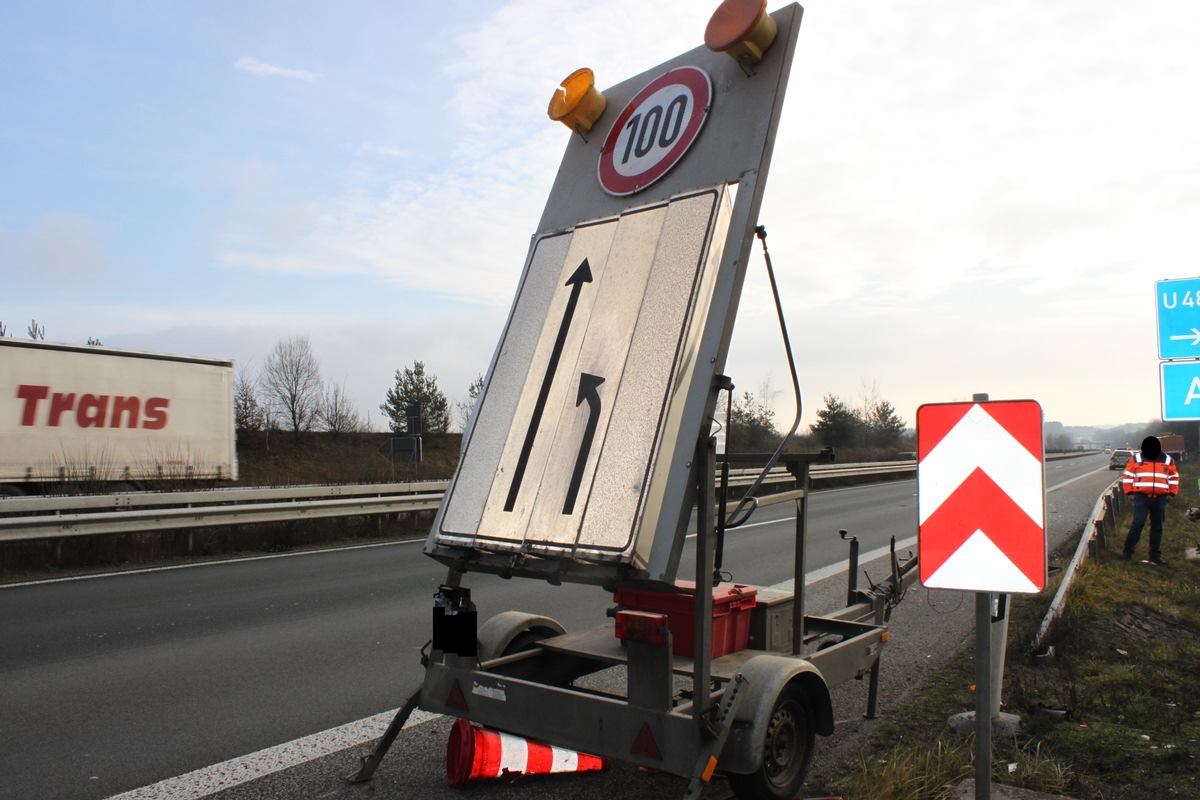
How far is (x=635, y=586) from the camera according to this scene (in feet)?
10.5

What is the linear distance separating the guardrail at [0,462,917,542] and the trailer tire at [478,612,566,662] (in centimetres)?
736

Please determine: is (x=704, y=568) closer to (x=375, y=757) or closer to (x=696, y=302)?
(x=696, y=302)

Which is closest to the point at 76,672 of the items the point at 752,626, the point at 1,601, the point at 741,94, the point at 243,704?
the point at 243,704

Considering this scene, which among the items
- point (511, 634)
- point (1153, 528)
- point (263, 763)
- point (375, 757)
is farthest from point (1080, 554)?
point (263, 763)

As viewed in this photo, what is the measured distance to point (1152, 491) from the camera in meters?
11.5

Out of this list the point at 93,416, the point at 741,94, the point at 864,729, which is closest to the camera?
the point at 741,94

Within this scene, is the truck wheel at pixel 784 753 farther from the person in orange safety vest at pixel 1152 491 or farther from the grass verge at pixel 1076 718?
the person in orange safety vest at pixel 1152 491

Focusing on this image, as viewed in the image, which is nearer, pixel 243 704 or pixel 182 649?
pixel 243 704

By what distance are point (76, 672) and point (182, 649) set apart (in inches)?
29.7

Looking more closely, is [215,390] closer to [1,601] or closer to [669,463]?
[1,601]

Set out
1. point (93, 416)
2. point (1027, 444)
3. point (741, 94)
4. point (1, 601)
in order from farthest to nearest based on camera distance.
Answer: point (93, 416)
point (1, 601)
point (741, 94)
point (1027, 444)

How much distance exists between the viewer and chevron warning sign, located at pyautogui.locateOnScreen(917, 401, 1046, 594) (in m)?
3.10

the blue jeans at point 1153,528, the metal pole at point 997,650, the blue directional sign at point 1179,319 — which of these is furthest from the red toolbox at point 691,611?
the blue jeans at point 1153,528

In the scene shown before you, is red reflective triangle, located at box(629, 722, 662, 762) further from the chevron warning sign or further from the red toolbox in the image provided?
the chevron warning sign
